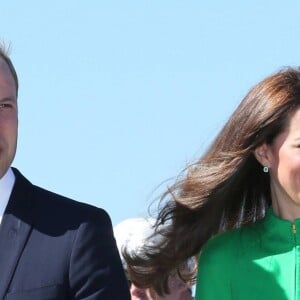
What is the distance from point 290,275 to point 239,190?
0.62m

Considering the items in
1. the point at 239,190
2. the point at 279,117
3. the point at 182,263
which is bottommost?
the point at 182,263

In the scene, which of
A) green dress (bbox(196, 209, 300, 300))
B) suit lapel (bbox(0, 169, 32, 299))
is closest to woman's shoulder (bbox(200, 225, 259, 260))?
green dress (bbox(196, 209, 300, 300))

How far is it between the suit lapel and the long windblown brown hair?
121cm

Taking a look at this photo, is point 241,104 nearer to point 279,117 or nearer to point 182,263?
point 279,117

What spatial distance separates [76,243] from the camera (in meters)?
4.86

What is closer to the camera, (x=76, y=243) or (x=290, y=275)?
(x=76, y=243)

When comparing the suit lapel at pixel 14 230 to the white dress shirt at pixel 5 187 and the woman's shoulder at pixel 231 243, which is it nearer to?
the white dress shirt at pixel 5 187

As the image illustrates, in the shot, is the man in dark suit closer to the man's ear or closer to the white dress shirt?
the white dress shirt

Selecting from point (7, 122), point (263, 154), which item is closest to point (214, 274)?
point (263, 154)

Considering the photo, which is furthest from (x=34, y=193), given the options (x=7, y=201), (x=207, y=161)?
(x=207, y=161)

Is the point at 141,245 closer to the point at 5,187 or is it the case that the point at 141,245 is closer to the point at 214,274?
the point at 214,274

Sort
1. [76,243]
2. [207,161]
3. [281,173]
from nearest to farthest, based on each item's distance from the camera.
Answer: [76,243]
[281,173]
[207,161]

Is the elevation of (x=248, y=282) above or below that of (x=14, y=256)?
below

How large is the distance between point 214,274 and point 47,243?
3.78 feet
